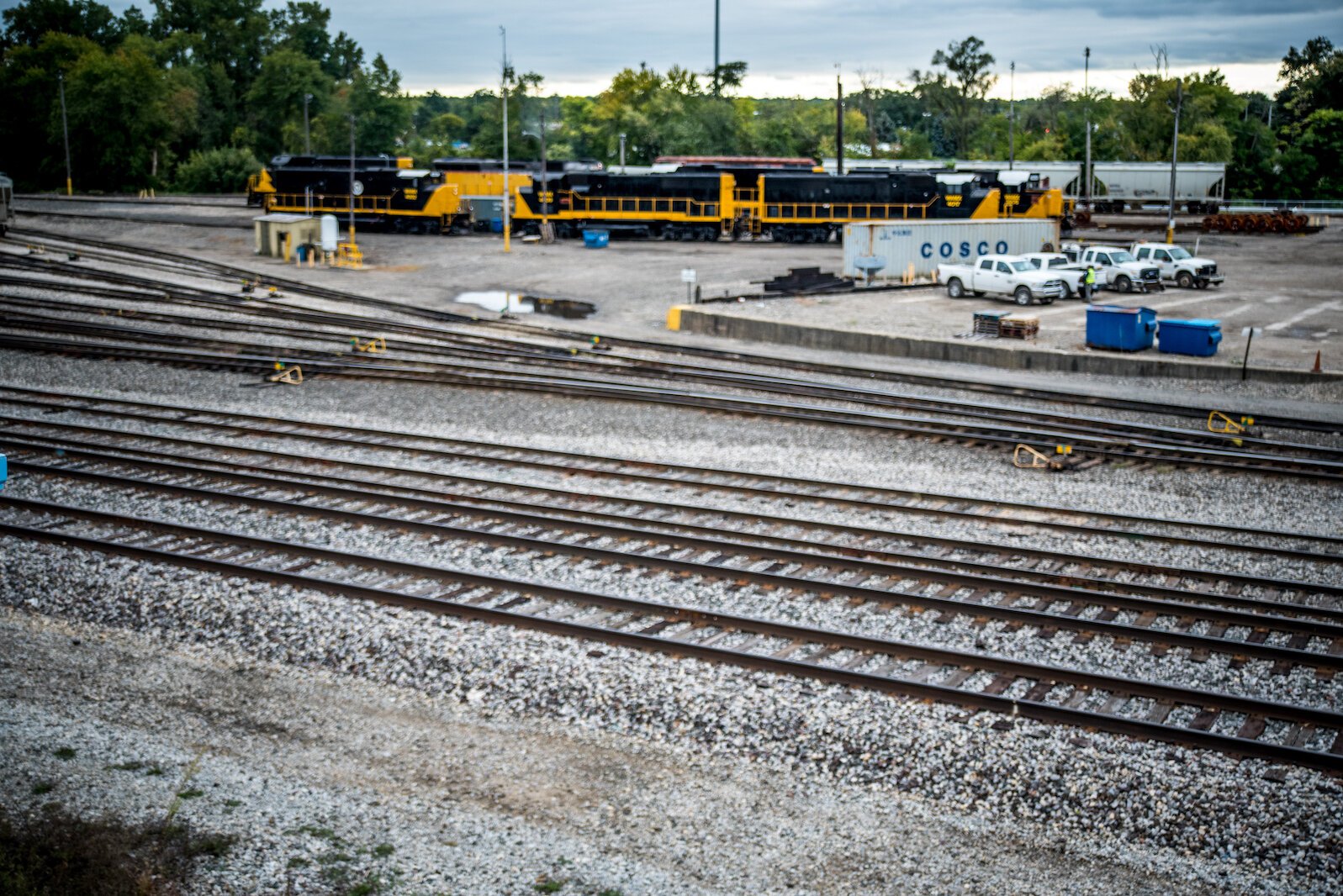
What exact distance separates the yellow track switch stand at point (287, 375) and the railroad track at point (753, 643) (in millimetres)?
9471

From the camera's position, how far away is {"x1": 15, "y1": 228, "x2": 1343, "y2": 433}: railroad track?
21875mm

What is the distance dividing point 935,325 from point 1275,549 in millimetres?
18551

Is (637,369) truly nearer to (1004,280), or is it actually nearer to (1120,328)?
(1120,328)

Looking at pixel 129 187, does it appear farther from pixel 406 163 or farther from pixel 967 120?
pixel 967 120

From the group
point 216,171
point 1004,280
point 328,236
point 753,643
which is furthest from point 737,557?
point 216,171

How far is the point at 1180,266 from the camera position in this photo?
40.3 meters

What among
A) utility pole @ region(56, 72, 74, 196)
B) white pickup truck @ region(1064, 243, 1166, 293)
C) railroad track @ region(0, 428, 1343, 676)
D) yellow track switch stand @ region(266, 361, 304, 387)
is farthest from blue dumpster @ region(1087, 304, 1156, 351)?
utility pole @ region(56, 72, 74, 196)

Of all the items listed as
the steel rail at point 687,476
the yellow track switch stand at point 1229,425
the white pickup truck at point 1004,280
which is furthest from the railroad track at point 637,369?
the white pickup truck at point 1004,280

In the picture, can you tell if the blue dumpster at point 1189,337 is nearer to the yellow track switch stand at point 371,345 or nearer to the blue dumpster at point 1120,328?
the blue dumpster at point 1120,328

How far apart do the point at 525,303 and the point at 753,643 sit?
28.2 metres

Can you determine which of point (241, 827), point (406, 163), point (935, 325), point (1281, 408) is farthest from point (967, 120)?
point (241, 827)

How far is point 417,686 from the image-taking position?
34.0ft

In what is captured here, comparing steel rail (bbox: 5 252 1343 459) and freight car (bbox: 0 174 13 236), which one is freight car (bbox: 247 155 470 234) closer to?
freight car (bbox: 0 174 13 236)

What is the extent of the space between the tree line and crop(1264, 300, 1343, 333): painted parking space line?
33.0 meters
